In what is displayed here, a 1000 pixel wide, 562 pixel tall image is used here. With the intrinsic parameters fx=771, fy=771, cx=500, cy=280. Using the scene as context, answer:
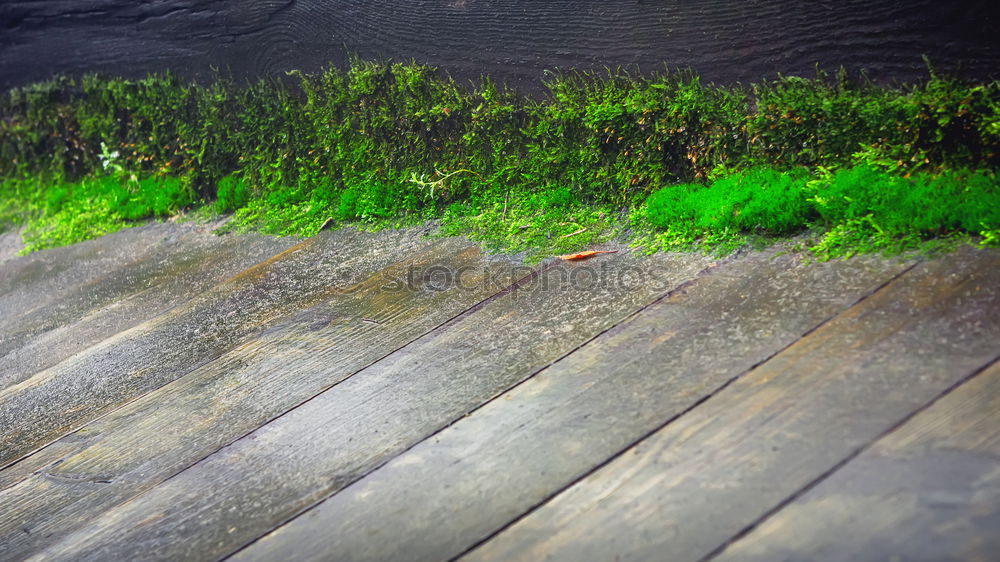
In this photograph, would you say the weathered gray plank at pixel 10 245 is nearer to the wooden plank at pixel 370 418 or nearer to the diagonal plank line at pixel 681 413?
the wooden plank at pixel 370 418

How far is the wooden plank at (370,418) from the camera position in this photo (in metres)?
1.69

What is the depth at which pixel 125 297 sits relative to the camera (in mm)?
3051

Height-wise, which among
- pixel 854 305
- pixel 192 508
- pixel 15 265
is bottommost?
pixel 15 265

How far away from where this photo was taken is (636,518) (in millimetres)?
1416

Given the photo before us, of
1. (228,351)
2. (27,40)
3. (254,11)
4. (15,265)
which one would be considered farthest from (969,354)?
(27,40)

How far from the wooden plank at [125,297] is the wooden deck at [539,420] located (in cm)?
8

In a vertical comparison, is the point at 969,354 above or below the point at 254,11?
below

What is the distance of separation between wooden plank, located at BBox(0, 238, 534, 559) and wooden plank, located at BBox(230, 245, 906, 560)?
1.62 ft

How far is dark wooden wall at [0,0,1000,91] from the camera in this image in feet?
7.57

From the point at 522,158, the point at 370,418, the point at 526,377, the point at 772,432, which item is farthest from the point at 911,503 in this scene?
the point at 522,158

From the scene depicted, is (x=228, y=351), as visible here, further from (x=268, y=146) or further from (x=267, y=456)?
(x=268, y=146)

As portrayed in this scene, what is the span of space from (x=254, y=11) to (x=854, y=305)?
10.0ft

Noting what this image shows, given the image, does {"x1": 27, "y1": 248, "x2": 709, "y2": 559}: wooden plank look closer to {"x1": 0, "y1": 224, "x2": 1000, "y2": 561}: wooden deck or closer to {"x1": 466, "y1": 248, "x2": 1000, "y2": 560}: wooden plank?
{"x1": 0, "y1": 224, "x2": 1000, "y2": 561}: wooden deck

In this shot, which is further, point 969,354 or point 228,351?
point 228,351
